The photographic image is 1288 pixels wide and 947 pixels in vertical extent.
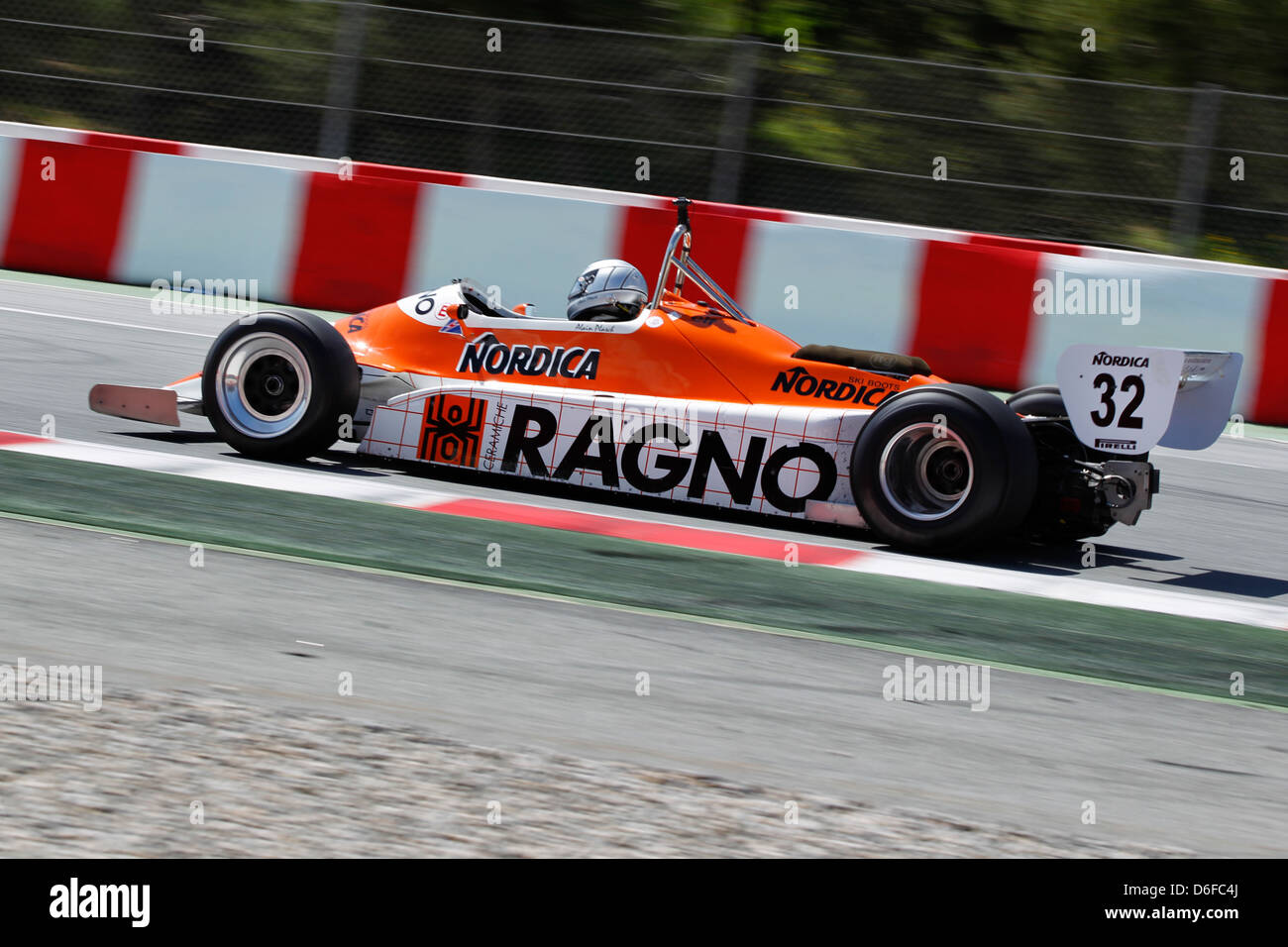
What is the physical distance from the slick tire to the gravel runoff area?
249cm

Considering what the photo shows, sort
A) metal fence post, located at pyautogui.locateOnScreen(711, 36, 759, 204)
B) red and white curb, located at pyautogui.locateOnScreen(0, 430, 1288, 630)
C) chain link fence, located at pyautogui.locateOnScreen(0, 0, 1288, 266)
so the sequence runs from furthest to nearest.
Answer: metal fence post, located at pyautogui.locateOnScreen(711, 36, 759, 204)
chain link fence, located at pyautogui.locateOnScreen(0, 0, 1288, 266)
red and white curb, located at pyautogui.locateOnScreen(0, 430, 1288, 630)

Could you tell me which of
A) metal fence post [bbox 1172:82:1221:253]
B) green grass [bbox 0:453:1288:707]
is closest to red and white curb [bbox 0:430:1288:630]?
green grass [bbox 0:453:1288:707]

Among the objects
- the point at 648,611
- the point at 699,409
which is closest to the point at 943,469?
the point at 699,409

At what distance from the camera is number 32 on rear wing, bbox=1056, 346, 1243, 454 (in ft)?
20.0

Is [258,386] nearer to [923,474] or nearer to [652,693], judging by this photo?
[923,474]

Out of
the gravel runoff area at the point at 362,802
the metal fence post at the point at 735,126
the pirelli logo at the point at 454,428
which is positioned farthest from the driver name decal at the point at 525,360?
the metal fence post at the point at 735,126

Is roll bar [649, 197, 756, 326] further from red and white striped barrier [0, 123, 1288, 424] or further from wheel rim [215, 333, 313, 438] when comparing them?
red and white striped barrier [0, 123, 1288, 424]

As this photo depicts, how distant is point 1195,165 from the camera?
1060 centimetres

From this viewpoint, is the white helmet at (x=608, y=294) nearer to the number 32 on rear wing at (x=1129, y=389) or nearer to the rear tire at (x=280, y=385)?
the rear tire at (x=280, y=385)

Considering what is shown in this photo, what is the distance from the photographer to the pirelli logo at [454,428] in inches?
275

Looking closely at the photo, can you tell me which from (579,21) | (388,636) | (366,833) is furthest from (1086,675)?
(579,21)

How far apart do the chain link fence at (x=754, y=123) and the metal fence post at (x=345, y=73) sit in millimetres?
13

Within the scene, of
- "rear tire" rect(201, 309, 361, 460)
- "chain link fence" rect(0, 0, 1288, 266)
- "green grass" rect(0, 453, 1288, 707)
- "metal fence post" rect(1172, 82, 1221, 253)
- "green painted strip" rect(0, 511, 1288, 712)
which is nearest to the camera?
"green painted strip" rect(0, 511, 1288, 712)

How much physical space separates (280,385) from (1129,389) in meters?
3.56
